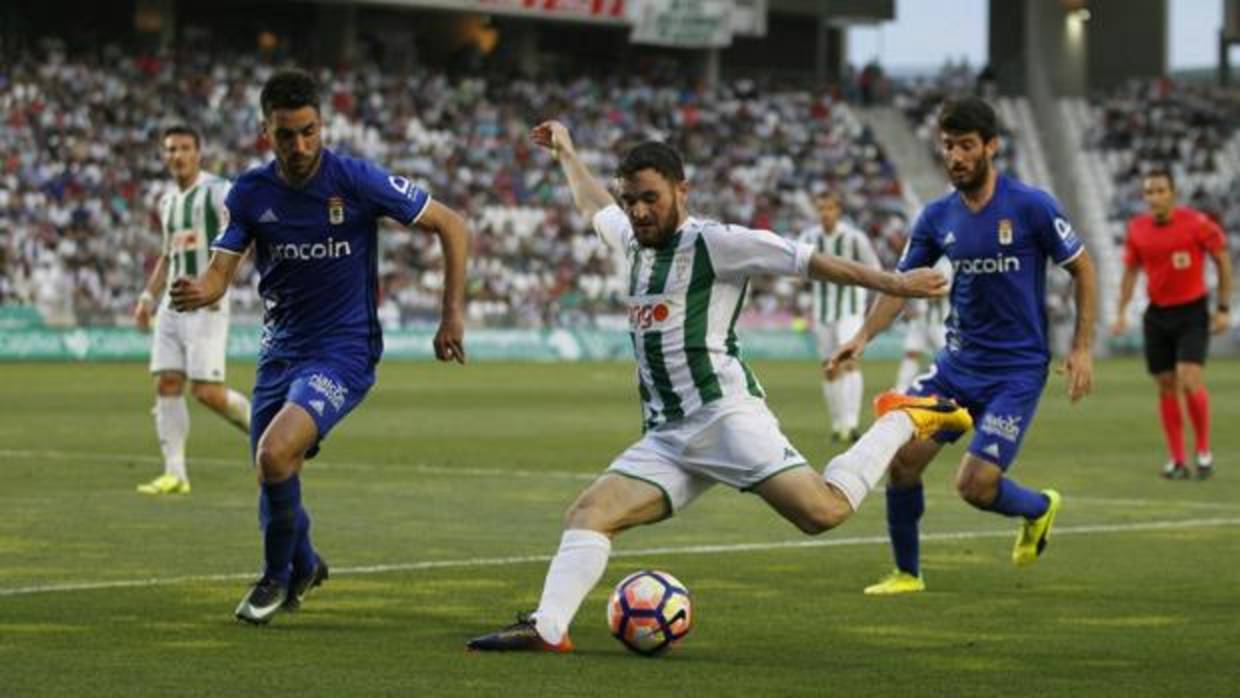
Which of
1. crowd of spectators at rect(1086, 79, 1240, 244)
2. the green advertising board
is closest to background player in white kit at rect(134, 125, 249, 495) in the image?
the green advertising board

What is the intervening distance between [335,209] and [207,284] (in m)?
0.66

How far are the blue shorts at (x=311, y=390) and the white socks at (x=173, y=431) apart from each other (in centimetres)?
707

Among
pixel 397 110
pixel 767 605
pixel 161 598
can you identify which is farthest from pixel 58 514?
pixel 397 110

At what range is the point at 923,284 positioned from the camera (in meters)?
9.70

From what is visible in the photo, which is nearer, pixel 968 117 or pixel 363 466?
pixel 968 117

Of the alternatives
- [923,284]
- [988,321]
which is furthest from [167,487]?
[923,284]

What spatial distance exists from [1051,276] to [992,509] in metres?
49.0

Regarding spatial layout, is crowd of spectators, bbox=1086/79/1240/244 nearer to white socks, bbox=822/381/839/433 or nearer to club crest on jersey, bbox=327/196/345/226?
white socks, bbox=822/381/839/433

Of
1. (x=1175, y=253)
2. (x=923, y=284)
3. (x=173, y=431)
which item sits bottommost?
(x=173, y=431)

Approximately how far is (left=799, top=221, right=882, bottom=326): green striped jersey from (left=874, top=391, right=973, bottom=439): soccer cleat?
538 inches

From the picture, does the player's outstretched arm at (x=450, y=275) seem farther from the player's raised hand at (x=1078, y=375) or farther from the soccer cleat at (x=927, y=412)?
the player's raised hand at (x=1078, y=375)

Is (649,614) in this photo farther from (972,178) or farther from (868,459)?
(972,178)

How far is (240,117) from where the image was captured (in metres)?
52.0

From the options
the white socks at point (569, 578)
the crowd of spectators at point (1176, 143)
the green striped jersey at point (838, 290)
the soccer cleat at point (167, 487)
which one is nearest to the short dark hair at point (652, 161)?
the white socks at point (569, 578)
